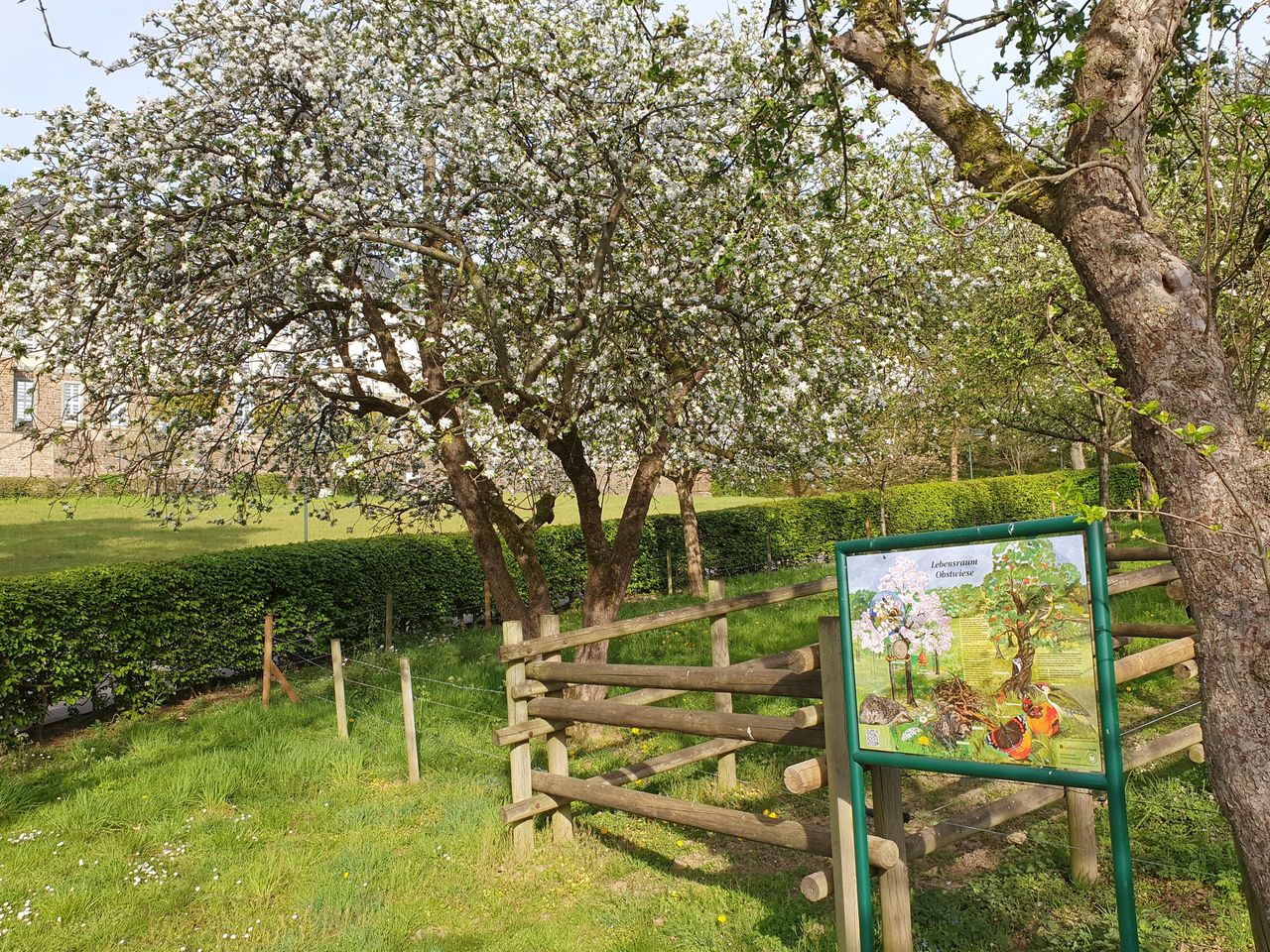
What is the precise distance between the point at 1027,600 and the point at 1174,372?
1007mm

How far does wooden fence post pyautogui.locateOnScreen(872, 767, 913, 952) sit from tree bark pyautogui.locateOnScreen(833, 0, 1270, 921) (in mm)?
1393

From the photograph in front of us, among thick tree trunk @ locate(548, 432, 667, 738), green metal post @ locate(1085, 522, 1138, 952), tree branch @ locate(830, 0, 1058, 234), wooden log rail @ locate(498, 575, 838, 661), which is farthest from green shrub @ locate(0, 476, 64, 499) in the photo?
green metal post @ locate(1085, 522, 1138, 952)

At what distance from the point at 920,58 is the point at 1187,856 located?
4864mm

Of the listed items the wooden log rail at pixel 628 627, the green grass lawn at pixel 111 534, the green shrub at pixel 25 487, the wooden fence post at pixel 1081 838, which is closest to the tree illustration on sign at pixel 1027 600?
the wooden fence post at pixel 1081 838

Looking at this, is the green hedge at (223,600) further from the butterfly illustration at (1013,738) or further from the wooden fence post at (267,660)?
the wooden fence post at (267,660)

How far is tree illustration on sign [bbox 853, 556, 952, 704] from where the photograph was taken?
11.8 ft

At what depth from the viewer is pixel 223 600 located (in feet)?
40.8

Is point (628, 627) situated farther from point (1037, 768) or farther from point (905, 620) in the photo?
point (1037, 768)

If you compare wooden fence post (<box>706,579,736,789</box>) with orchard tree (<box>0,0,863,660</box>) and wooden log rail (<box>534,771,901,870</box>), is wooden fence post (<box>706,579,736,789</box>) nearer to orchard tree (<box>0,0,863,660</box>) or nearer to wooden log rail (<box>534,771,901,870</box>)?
wooden log rail (<box>534,771,901,870</box>)

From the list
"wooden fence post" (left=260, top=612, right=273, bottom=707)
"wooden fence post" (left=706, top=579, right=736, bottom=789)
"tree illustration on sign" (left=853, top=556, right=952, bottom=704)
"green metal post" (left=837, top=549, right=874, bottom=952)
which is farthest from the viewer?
"wooden fence post" (left=260, top=612, right=273, bottom=707)

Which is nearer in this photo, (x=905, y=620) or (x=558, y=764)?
(x=905, y=620)

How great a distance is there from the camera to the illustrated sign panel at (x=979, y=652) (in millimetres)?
3223

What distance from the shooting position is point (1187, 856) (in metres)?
5.14

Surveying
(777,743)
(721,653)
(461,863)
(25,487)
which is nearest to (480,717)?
(461,863)
